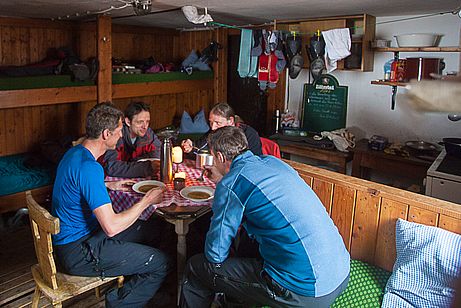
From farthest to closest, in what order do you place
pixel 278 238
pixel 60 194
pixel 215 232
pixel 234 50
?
pixel 234 50, pixel 60 194, pixel 215 232, pixel 278 238

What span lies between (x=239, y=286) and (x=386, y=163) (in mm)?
2487

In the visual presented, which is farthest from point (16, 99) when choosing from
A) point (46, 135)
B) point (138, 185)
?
point (138, 185)

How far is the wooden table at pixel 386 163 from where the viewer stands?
377cm

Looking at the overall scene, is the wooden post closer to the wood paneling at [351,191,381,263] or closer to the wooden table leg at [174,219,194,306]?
the wooden table leg at [174,219,194,306]

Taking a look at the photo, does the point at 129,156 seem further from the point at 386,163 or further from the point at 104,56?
the point at 386,163

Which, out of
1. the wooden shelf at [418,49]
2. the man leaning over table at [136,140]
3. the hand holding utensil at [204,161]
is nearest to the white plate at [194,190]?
the hand holding utensil at [204,161]

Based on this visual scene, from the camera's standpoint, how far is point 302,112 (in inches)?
205

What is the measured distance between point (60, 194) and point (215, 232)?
851 millimetres

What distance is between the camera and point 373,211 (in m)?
2.30

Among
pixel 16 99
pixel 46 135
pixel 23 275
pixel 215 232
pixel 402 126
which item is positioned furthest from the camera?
pixel 46 135

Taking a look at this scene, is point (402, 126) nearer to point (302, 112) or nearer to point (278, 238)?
point (302, 112)

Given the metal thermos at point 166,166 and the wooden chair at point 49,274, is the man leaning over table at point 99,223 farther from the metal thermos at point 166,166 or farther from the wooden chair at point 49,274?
the metal thermos at point 166,166

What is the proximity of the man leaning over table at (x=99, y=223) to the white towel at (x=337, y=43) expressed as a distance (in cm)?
255

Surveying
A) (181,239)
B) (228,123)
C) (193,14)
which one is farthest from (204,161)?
(193,14)
